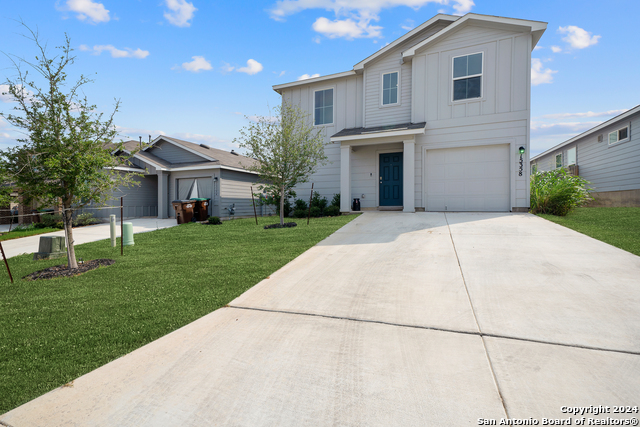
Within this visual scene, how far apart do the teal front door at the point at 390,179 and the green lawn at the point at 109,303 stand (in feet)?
18.9

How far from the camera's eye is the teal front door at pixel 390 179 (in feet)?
39.3

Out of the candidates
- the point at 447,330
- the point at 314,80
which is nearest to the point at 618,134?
the point at 314,80

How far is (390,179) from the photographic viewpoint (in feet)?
39.7

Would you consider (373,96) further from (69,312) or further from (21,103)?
(69,312)

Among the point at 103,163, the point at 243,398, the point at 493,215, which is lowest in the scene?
the point at 243,398

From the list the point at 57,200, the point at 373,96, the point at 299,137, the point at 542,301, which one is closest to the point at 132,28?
the point at 299,137

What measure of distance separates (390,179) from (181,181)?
11146 mm

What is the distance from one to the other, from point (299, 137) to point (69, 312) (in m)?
8.00

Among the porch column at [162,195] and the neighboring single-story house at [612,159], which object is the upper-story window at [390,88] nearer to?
the neighboring single-story house at [612,159]

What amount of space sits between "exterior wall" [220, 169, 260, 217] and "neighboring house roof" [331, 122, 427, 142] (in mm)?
7204

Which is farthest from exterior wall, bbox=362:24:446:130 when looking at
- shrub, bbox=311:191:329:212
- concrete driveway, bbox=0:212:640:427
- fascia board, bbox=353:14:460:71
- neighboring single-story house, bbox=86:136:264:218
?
concrete driveway, bbox=0:212:640:427

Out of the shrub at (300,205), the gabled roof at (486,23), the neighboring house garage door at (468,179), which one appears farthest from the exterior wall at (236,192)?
the gabled roof at (486,23)

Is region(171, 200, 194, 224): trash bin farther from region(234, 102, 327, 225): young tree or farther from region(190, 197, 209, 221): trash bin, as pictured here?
region(234, 102, 327, 225): young tree

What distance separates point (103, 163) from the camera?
5355 millimetres
